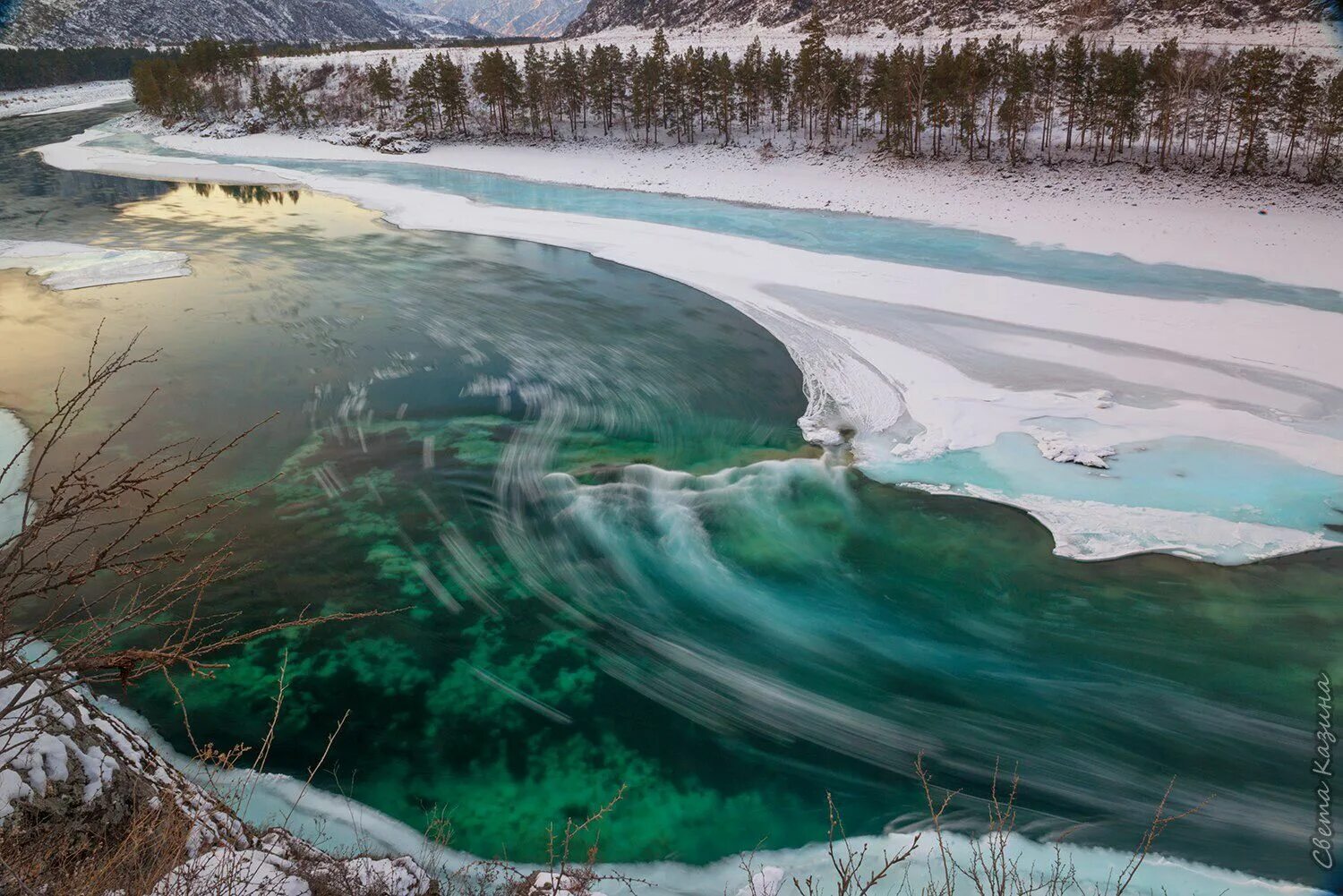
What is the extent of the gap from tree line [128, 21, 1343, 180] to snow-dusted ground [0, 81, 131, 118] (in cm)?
2150

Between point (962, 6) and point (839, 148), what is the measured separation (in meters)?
35.9

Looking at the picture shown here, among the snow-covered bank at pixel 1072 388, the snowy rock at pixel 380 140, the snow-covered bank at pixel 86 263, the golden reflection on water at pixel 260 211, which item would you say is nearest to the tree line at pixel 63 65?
the snowy rock at pixel 380 140

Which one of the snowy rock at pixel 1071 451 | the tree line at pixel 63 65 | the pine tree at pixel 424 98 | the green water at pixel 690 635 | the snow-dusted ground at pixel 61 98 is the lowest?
the green water at pixel 690 635

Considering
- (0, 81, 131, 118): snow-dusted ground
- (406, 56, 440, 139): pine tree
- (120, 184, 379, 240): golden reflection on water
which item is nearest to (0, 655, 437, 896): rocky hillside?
(120, 184, 379, 240): golden reflection on water

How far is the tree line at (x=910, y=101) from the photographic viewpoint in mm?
31906

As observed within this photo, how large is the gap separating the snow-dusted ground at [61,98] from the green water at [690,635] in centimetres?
8511

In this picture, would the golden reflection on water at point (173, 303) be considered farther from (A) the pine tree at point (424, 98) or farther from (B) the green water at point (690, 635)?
(A) the pine tree at point (424, 98)

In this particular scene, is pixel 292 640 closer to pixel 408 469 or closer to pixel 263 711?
pixel 263 711

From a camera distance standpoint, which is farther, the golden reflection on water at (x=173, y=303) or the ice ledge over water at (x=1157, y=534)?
the golden reflection on water at (x=173, y=303)

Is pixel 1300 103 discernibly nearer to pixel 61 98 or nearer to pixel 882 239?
pixel 882 239

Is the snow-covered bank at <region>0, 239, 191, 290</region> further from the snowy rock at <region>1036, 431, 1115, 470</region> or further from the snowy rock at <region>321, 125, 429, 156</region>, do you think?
the snowy rock at <region>321, 125, 429, 156</region>

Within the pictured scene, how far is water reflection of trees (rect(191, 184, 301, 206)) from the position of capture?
31250mm

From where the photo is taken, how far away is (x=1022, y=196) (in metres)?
29.4

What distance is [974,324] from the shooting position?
16.1 meters
